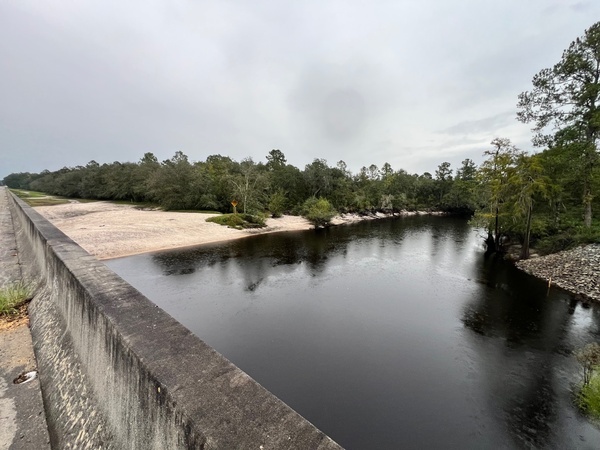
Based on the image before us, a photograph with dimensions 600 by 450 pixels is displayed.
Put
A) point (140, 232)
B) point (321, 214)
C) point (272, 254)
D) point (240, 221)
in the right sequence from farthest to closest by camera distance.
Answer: point (321, 214) < point (240, 221) < point (140, 232) < point (272, 254)

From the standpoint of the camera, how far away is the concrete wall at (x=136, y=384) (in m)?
1.74

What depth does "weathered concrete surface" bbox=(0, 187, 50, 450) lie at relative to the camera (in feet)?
10.1

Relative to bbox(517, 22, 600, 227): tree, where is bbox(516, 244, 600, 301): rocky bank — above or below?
below

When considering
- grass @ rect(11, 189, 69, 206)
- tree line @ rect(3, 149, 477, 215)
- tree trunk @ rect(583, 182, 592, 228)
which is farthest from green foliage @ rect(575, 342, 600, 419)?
grass @ rect(11, 189, 69, 206)

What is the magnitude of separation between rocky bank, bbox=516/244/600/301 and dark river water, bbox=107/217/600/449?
47.1 inches

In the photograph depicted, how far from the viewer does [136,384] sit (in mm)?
2426

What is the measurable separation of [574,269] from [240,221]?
31509mm

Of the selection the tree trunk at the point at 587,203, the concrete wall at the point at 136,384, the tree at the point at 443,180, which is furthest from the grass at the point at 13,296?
the tree at the point at 443,180

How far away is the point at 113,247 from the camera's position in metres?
21.8

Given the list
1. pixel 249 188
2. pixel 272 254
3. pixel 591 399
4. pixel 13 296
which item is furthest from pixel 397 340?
pixel 249 188

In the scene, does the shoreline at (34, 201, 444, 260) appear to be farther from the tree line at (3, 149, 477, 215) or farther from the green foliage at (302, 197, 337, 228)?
the tree line at (3, 149, 477, 215)

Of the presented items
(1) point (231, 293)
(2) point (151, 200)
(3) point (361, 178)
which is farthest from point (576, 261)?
(2) point (151, 200)

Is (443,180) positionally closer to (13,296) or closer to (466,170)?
(466,170)

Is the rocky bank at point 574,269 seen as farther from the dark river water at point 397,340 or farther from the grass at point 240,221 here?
the grass at point 240,221
